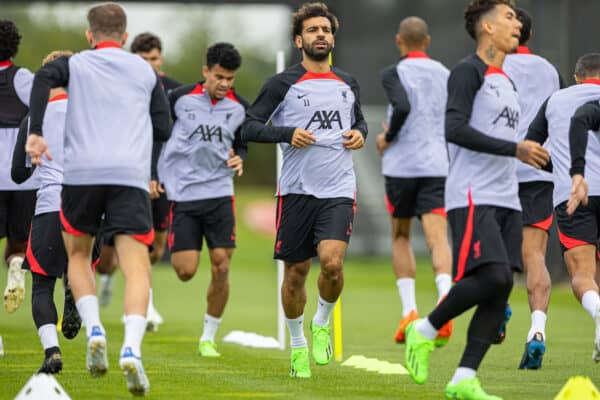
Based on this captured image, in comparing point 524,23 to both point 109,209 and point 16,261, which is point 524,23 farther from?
point 16,261

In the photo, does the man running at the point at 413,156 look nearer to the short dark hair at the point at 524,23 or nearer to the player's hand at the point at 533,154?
the short dark hair at the point at 524,23

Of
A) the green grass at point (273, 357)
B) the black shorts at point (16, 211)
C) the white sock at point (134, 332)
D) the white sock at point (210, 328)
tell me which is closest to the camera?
the white sock at point (134, 332)

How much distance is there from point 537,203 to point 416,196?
5.98 feet

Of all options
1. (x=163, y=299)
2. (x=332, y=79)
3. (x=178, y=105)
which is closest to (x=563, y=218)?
(x=332, y=79)

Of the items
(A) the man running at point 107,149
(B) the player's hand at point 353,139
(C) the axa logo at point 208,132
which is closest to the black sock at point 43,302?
(A) the man running at point 107,149

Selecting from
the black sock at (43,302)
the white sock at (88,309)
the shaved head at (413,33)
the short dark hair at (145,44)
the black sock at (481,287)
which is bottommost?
the black sock at (43,302)

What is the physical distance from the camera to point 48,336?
8.36 metres

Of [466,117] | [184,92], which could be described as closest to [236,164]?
[184,92]

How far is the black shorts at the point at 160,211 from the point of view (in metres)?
12.9

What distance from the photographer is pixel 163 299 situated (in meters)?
18.2

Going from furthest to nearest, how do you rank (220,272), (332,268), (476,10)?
(220,272), (332,268), (476,10)

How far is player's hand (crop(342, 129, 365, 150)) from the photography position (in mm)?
8852

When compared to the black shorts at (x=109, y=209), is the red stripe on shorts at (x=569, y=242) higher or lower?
lower

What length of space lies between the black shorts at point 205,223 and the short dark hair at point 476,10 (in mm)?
3973
